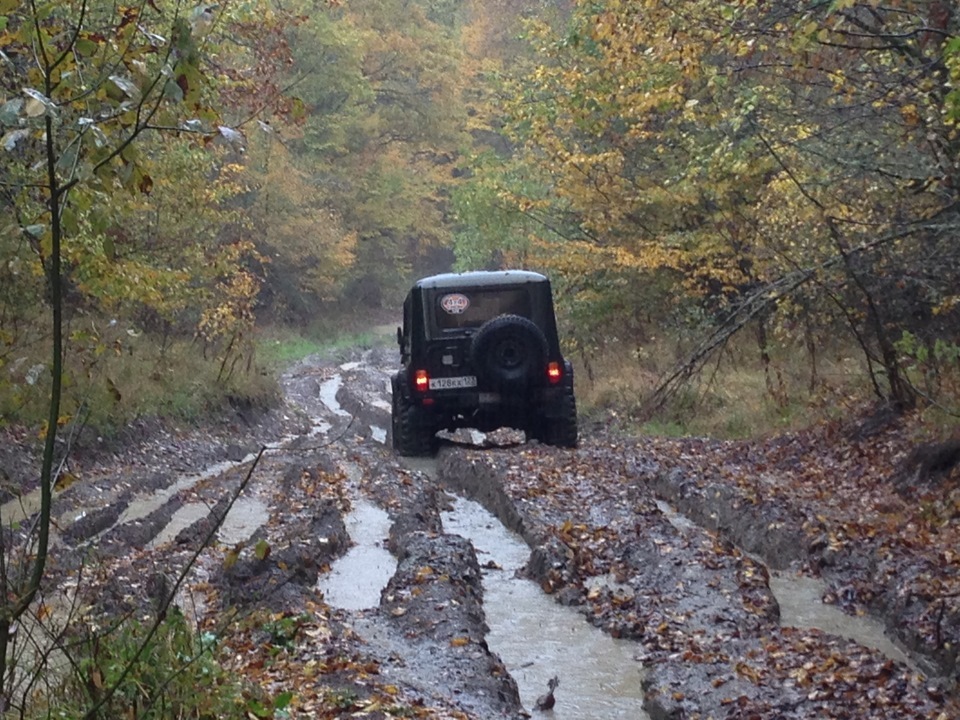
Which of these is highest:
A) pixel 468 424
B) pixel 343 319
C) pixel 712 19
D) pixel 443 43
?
pixel 443 43

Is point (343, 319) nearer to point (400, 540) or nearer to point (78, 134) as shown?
point (400, 540)

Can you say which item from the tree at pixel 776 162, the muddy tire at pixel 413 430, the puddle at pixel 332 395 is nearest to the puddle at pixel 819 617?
the tree at pixel 776 162

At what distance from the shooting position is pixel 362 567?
10.1 meters

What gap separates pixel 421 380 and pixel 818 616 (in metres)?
8.43

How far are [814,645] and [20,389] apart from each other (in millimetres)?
4489

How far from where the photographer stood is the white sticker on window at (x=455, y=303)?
1589 centimetres

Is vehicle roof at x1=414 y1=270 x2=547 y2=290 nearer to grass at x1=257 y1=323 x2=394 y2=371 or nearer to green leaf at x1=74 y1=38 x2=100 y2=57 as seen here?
green leaf at x1=74 y1=38 x2=100 y2=57

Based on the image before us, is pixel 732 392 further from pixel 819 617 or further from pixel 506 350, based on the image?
pixel 819 617

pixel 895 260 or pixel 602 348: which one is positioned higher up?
pixel 895 260

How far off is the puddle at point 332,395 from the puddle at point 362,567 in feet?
47.4

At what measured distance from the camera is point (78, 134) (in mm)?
3602

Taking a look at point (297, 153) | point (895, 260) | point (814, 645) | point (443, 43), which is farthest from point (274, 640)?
point (443, 43)

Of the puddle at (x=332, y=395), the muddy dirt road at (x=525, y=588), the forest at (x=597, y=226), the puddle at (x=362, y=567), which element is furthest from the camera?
the puddle at (x=332, y=395)

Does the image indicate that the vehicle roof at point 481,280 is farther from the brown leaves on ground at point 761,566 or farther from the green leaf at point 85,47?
the green leaf at point 85,47
